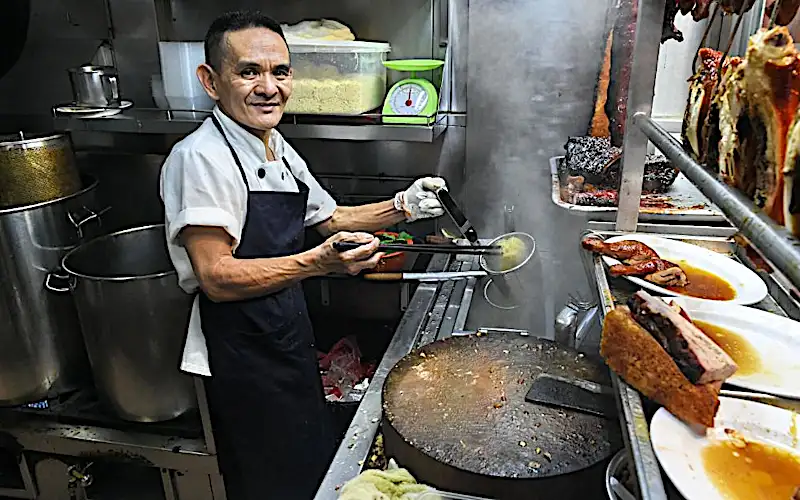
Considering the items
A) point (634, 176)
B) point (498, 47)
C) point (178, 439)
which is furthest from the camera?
point (498, 47)

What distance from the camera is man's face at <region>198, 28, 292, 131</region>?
165cm

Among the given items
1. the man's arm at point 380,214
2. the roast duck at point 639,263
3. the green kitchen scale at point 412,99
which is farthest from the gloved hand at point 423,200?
the roast duck at point 639,263

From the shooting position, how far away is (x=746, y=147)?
30.6 inches

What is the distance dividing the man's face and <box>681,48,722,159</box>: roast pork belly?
1.11m

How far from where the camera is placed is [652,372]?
886mm

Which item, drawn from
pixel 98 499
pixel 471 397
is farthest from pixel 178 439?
pixel 471 397

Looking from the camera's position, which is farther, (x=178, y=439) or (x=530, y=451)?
(x=178, y=439)

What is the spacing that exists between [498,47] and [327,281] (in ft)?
4.06

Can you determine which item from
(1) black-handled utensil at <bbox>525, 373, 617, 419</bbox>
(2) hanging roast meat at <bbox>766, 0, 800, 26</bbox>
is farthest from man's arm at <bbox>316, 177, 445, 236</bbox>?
(2) hanging roast meat at <bbox>766, 0, 800, 26</bbox>

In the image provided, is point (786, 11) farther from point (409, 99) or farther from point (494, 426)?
point (409, 99)

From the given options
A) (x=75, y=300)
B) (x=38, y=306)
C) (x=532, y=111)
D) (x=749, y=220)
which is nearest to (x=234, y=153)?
(x=75, y=300)

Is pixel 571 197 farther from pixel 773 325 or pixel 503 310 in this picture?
pixel 773 325

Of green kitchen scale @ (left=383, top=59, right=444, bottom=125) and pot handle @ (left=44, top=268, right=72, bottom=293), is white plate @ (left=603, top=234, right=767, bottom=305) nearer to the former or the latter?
green kitchen scale @ (left=383, top=59, right=444, bottom=125)

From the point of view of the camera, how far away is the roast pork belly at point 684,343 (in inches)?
32.2
